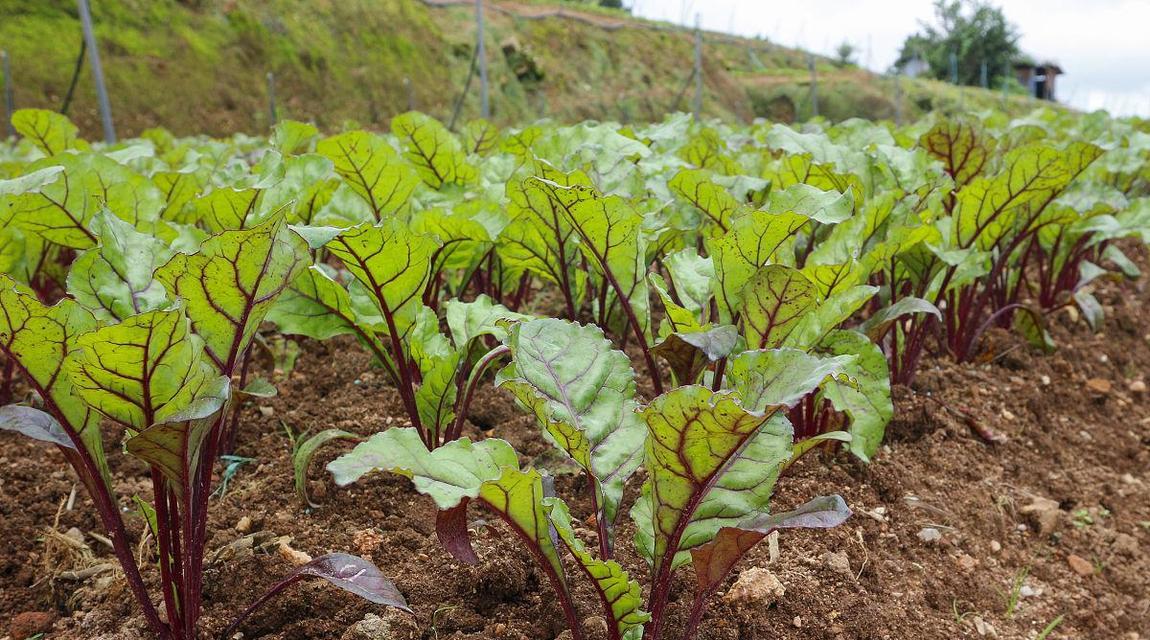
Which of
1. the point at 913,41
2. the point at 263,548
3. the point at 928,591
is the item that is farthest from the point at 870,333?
the point at 913,41

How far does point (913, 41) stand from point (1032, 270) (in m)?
46.3

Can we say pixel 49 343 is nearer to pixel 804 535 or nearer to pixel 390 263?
pixel 390 263

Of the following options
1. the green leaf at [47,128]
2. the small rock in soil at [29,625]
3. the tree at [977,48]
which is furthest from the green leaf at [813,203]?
the tree at [977,48]

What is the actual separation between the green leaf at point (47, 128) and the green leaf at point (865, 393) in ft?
8.01

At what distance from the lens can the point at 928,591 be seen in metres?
1.65

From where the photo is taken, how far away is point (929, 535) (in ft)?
5.91

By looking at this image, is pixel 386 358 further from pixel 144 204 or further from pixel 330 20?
pixel 330 20

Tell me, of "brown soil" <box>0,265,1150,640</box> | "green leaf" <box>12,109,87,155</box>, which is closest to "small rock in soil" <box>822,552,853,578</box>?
"brown soil" <box>0,265,1150,640</box>

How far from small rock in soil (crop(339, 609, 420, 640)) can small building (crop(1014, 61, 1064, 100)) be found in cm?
4564

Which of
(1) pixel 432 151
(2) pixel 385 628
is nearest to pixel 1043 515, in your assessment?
(2) pixel 385 628

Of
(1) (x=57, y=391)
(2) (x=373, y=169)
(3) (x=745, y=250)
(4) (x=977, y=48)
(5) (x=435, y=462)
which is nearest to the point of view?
(5) (x=435, y=462)

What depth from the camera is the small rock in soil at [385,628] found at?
131 centimetres

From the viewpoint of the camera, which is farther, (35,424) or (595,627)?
(595,627)

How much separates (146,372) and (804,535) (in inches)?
48.0
